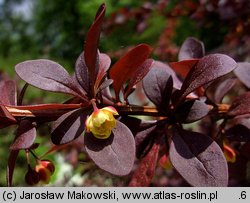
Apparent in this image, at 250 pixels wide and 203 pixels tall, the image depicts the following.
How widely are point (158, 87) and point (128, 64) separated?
84 millimetres

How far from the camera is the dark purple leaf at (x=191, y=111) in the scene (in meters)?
0.68

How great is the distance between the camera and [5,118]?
0.61 metres

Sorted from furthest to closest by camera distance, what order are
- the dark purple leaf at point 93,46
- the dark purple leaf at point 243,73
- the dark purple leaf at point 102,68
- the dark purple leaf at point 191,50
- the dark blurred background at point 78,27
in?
1. the dark blurred background at point 78,27
2. the dark purple leaf at point 191,50
3. the dark purple leaf at point 243,73
4. the dark purple leaf at point 102,68
5. the dark purple leaf at point 93,46

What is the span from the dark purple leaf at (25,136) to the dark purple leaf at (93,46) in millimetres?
112

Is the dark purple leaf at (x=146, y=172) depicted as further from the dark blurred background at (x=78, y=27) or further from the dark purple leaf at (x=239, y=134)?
the dark blurred background at (x=78, y=27)

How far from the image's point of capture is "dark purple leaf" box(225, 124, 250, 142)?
28.6 inches

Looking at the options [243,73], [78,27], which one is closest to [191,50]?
[243,73]

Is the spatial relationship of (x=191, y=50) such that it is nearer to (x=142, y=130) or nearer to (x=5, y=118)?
(x=142, y=130)

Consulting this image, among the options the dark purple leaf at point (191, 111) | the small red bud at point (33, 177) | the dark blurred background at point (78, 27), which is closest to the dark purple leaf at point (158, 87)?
the dark purple leaf at point (191, 111)

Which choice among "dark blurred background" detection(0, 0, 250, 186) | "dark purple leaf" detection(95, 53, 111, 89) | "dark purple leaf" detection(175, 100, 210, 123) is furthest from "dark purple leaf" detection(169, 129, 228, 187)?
"dark blurred background" detection(0, 0, 250, 186)

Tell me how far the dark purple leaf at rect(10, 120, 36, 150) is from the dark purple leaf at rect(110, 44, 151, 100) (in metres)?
0.16
